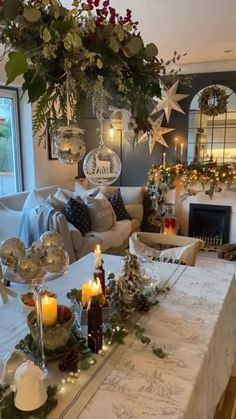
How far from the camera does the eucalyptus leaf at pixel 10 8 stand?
3.13 ft

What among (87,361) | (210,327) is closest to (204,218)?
(210,327)

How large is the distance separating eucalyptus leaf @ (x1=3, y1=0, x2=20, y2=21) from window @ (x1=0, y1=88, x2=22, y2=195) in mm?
3958

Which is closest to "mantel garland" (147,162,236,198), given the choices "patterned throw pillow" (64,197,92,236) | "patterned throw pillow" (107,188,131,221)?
"patterned throw pillow" (107,188,131,221)

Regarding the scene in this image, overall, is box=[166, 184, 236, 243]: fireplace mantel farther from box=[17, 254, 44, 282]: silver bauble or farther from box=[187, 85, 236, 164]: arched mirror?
box=[17, 254, 44, 282]: silver bauble

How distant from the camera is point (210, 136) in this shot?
545 cm

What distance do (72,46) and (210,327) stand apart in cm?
119

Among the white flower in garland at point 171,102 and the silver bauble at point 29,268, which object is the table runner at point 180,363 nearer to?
the silver bauble at point 29,268

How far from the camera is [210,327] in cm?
149

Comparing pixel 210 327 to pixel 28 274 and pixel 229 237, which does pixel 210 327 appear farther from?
pixel 229 237

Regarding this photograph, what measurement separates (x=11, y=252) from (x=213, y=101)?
15.2 ft

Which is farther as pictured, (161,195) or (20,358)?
(161,195)

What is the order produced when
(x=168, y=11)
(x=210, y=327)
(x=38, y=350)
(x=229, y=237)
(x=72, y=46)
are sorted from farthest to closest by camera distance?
(x=229, y=237), (x=168, y=11), (x=210, y=327), (x=38, y=350), (x=72, y=46)

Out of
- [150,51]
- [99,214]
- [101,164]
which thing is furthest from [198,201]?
[150,51]

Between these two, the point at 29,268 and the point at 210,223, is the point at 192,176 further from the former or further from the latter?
the point at 29,268
